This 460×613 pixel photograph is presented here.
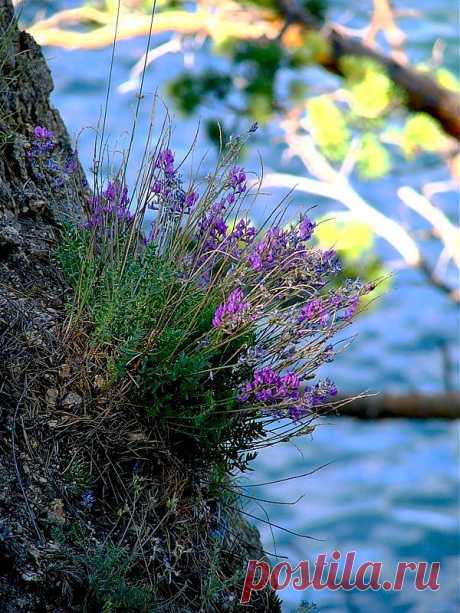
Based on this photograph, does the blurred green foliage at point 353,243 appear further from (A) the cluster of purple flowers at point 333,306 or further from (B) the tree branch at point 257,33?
(A) the cluster of purple flowers at point 333,306

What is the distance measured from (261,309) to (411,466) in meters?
11.7

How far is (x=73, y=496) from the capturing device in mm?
1505

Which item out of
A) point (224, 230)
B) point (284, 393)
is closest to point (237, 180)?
point (224, 230)

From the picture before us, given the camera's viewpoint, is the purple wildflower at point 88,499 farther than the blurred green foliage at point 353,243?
No

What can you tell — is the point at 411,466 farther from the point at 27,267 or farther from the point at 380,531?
the point at 27,267

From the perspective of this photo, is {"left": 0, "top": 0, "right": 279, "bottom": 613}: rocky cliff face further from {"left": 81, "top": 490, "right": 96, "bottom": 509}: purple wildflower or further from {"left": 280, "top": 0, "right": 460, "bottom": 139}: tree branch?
{"left": 280, "top": 0, "right": 460, "bottom": 139}: tree branch

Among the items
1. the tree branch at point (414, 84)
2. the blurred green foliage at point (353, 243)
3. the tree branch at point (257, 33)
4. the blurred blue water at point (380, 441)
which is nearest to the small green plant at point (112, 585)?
the blurred green foliage at point (353, 243)

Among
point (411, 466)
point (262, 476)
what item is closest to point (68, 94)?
point (262, 476)

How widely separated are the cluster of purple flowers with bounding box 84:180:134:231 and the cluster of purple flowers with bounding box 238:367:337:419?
0.34 metres

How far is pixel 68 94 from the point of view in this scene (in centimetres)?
1356

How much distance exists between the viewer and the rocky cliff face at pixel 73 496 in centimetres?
140

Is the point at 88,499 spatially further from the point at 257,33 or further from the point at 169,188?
the point at 257,33

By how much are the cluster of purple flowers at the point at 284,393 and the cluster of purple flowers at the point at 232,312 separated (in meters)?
0.09

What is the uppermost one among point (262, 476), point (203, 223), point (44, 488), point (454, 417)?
point (262, 476)
